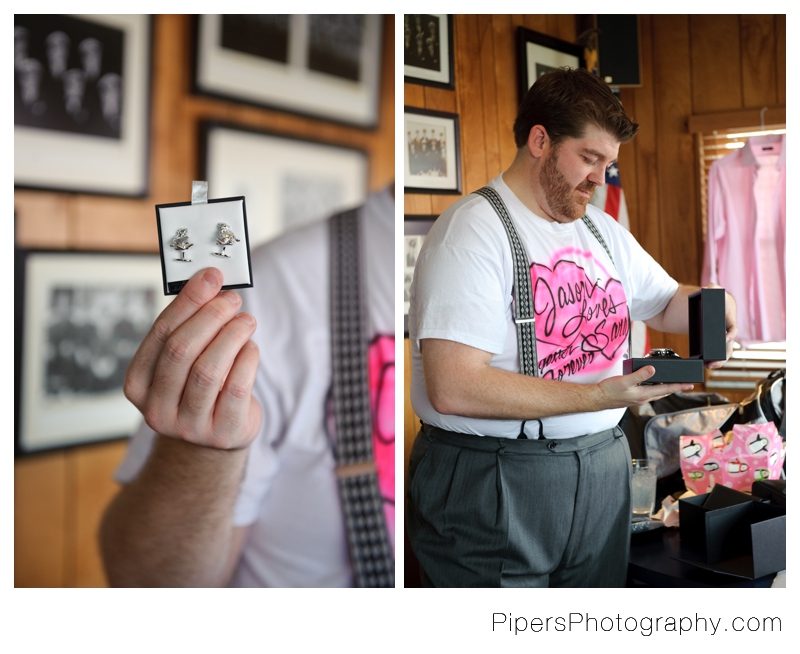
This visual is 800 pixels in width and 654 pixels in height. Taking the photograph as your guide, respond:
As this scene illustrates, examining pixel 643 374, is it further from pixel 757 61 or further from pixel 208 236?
pixel 757 61

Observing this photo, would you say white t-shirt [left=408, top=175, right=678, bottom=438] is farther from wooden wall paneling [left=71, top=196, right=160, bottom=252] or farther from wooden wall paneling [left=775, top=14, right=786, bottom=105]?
wooden wall paneling [left=775, top=14, right=786, bottom=105]

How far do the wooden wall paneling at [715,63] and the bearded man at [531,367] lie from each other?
0.83m

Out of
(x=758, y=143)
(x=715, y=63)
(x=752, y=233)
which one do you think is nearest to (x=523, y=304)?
(x=752, y=233)

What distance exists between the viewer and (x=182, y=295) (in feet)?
3.98

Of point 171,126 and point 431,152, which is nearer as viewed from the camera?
point 171,126

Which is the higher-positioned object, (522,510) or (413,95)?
(413,95)

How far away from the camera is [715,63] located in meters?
2.19

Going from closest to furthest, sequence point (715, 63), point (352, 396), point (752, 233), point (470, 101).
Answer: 1. point (352, 396)
2. point (470, 101)
3. point (752, 233)
4. point (715, 63)

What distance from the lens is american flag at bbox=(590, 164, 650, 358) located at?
1.88 m

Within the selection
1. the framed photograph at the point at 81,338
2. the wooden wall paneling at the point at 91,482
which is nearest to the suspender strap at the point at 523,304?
the framed photograph at the point at 81,338

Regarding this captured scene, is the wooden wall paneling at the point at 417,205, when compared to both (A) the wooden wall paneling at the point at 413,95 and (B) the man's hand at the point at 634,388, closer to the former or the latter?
(A) the wooden wall paneling at the point at 413,95

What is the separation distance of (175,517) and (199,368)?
0.34 meters

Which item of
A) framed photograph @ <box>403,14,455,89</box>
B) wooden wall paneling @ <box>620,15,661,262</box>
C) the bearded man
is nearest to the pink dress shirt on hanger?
wooden wall paneling @ <box>620,15,661,262</box>
